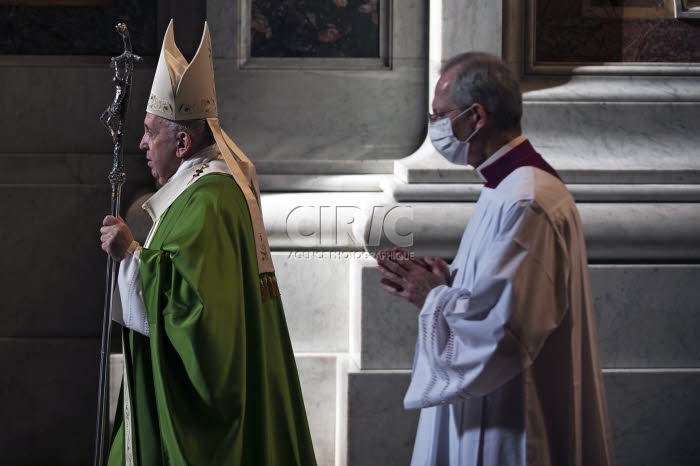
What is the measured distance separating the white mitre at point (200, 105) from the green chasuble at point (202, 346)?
0.04 m

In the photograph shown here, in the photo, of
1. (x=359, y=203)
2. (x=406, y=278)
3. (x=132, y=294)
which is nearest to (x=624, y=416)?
(x=359, y=203)

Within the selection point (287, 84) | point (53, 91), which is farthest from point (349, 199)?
point (53, 91)

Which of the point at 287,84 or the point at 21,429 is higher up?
the point at 287,84

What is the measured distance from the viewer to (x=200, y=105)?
3.04 metres

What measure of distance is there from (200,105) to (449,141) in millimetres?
1073

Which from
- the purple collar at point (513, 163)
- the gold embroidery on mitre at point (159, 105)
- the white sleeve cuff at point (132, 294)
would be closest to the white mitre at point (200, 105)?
the gold embroidery on mitre at point (159, 105)

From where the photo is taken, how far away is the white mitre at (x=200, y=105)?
301cm

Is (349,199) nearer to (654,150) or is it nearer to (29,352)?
(654,150)

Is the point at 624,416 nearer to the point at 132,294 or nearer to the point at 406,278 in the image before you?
the point at 406,278

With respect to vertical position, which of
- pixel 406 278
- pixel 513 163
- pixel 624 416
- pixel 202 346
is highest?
pixel 513 163

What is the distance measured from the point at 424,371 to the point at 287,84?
2492 millimetres

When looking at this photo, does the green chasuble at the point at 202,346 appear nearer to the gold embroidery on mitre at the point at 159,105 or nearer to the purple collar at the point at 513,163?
the gold embroidery on mitre at the point at 159,105

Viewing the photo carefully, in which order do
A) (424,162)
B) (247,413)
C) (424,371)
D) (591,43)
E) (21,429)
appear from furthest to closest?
(21,429), (591,43), (424,162), (247,413), (424,371)

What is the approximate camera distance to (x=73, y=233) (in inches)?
183
